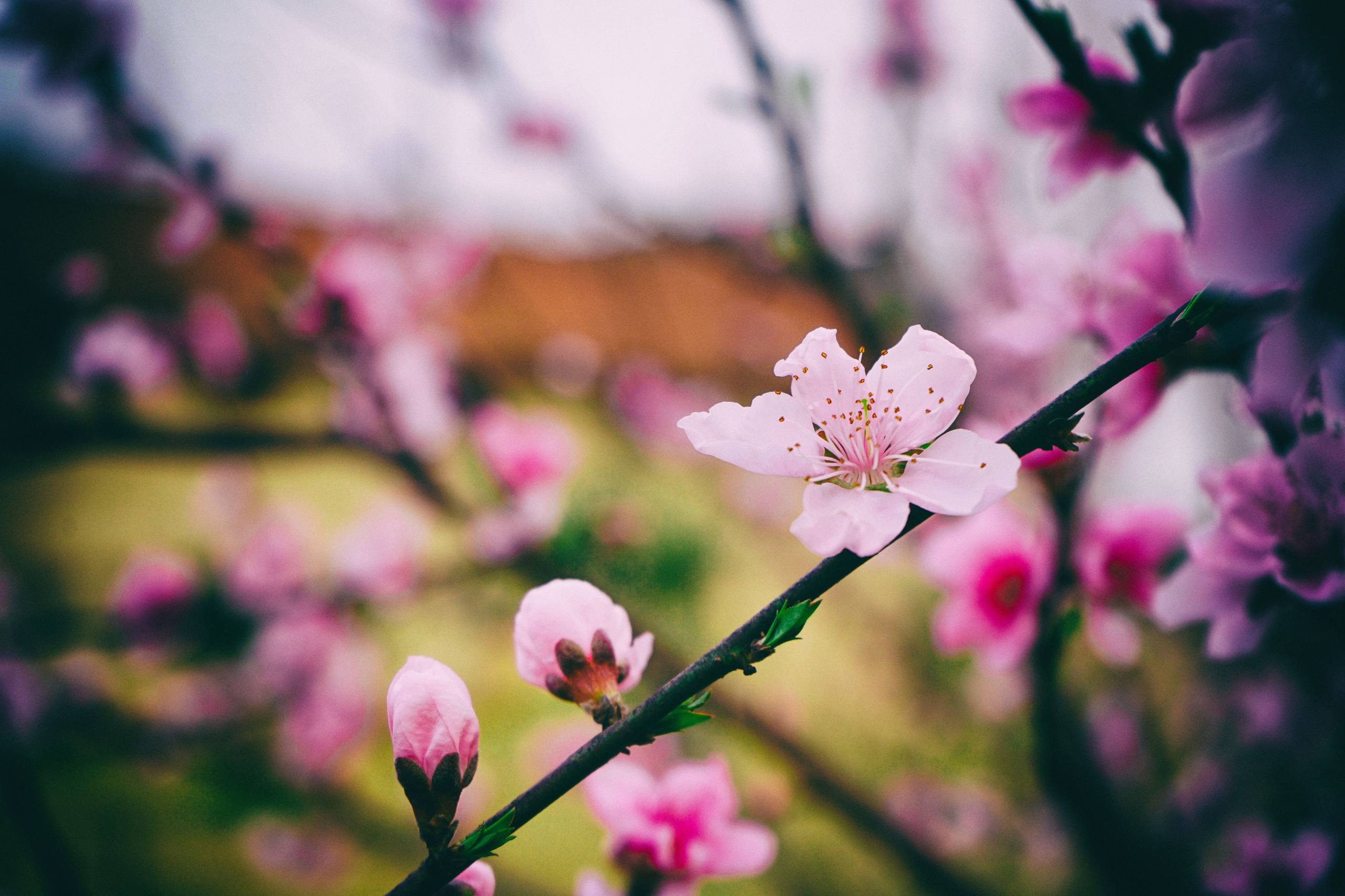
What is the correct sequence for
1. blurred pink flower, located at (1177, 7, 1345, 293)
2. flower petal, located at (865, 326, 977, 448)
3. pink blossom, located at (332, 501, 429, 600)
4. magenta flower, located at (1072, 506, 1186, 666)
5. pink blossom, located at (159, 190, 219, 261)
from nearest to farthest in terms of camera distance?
blurred pink flower, located at (1177, 7, 1345, 293) < flower petal, located at (865, 326, 977, 448) < magenta flower, located at (1072, 506, 1186, 666) < pink blossom, located at (159, 190, 219, 261) < pink blossom, located at (332, 501, 429, 600)

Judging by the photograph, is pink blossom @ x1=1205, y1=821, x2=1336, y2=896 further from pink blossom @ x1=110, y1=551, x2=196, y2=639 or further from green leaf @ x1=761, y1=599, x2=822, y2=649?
pink blossom @ x1=110, y1=551, x2=196, y2=639

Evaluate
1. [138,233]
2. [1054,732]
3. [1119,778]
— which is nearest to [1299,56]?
[1054,732]

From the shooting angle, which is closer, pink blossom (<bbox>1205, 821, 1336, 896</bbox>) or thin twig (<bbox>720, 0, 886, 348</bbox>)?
pink blossom (<bbox>1205, 821, 1336, 896</bbox>)

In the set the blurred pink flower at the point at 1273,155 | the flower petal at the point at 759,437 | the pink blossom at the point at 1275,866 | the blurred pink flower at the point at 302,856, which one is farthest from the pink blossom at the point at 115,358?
the pink blossom at the point at 1275,866

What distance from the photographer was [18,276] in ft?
5.39

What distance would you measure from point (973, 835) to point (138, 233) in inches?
188

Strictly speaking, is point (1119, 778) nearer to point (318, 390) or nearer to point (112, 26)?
point (112, 26)

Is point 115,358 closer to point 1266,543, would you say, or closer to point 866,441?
point 866,441

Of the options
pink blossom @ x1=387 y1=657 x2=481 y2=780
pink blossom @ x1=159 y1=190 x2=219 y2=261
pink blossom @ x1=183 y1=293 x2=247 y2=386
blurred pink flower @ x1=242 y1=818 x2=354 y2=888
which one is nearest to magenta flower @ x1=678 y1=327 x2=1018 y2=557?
pink blossom @ x1=387 y1=657 x2=481 y2=780

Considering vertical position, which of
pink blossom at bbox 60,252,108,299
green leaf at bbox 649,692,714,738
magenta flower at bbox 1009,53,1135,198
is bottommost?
green leaf at bbox 649,692,714,738

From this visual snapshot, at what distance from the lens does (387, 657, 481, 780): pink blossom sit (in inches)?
13.3

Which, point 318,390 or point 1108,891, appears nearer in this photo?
point 1108,891

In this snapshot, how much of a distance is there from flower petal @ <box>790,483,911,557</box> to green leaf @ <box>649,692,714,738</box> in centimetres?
10

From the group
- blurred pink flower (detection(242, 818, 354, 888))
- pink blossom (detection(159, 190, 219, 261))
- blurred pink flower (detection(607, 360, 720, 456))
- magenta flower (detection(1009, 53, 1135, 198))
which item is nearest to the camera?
magenta flower (detection(1009, 53, 1135, 198))
